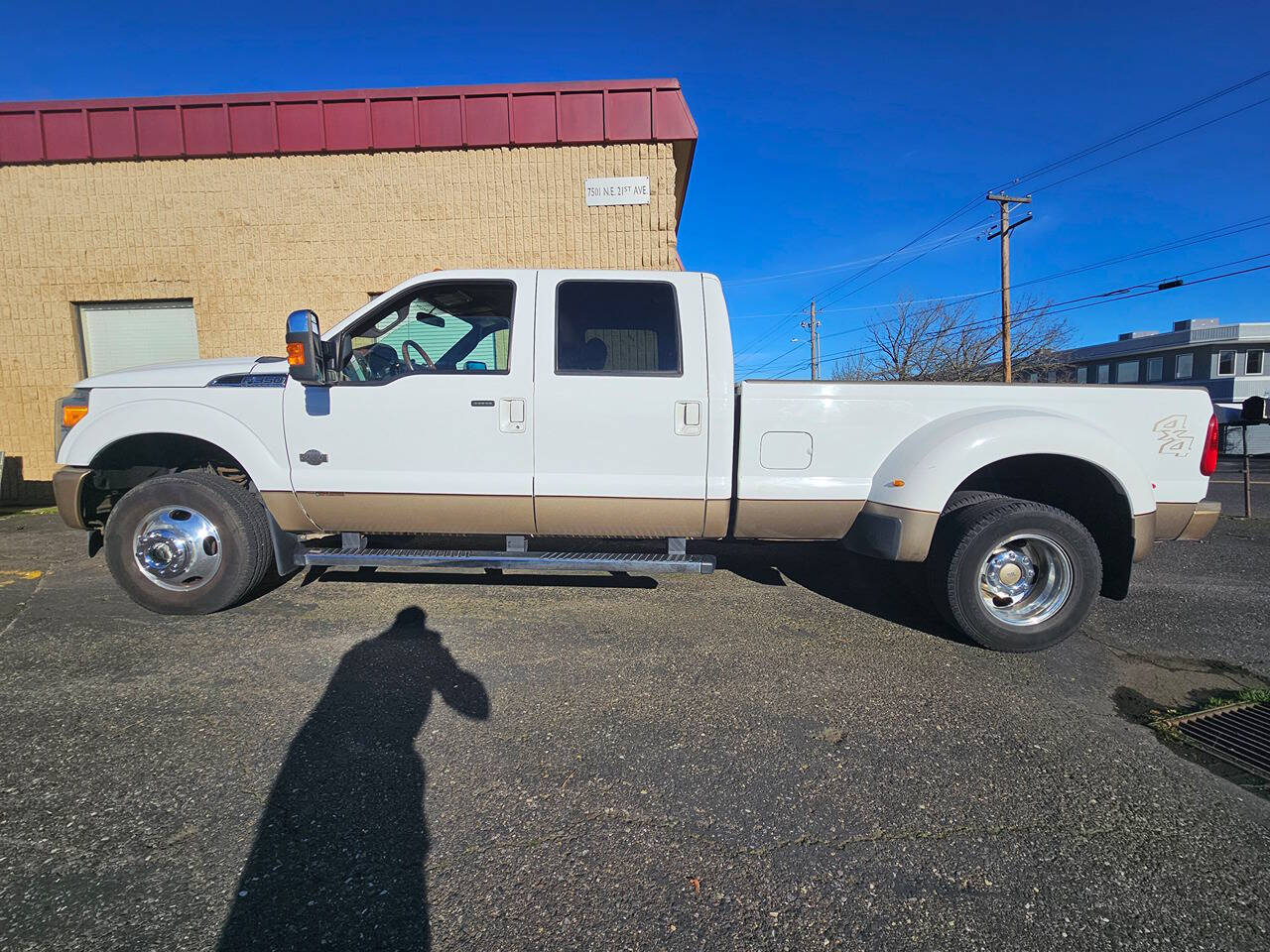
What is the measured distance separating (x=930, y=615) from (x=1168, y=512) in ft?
4.63

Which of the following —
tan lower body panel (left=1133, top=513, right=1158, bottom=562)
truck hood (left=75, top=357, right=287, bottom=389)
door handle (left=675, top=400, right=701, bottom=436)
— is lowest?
tan lower body panel (left=1133, top=513, right=1158, bottom=562)

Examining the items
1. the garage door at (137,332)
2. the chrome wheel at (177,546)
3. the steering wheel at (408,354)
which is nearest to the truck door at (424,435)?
the steering wheel at (408,354)

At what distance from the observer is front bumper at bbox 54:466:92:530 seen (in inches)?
144

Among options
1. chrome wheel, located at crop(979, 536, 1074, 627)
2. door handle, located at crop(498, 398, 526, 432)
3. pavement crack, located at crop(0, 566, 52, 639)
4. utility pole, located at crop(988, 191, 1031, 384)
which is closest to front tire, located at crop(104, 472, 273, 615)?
pavement crack, located at crop(0, 566, 52, 639)

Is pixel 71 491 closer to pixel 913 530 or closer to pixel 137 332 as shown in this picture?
pixel 913 530

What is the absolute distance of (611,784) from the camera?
228 centimetres

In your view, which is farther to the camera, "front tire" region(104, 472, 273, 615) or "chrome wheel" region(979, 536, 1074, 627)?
"front tire" region(104, 472, 273, 615)

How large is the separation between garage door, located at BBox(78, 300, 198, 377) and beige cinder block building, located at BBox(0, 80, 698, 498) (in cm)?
3

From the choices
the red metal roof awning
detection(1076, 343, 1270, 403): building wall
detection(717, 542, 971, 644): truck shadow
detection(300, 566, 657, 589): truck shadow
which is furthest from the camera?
detection(1076, 343, 1270, 403): building wall

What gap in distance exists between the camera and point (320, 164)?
26.8ft

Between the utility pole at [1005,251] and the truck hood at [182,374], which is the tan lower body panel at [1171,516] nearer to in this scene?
the truck hood at [182,374]

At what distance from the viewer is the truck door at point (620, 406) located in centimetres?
352

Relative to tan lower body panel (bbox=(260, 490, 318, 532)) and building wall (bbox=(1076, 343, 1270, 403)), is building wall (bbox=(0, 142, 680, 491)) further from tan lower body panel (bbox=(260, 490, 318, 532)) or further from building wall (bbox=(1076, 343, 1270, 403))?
building wall (bbox=(1076, 343, 1270, 403))

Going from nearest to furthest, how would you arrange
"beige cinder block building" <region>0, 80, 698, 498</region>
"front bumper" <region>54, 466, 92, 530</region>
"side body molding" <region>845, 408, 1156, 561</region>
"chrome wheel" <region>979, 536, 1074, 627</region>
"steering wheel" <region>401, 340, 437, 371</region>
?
1. "side body molding" <region>845, 408, 1156, 561</region>
2. "chrome wheel" <region>979, 536, 1074, 627</region>
3. "front bumper" <region>54, 466, 92, 530</region>
4. "steering wheel" <region>401, 340, 437, 371</region>
5. "beige cinder block building" <region>0, 80, 698, 498</region>
